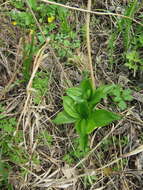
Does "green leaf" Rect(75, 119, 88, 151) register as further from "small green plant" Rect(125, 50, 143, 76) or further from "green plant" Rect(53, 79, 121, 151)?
"small green plant" Rect(125, 50, 143, 76)

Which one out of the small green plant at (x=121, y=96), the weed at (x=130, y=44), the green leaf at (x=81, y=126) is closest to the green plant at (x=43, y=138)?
the green leaf at (x=81, y=126)

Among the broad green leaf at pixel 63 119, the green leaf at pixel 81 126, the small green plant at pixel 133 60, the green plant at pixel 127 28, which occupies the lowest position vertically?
the green leaf at pixel 81 126

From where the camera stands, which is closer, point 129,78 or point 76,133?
point 76,133

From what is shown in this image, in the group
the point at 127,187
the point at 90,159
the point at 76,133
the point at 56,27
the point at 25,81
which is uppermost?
the point at 56,27

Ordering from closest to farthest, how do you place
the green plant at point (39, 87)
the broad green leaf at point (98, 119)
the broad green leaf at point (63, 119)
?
the broad green leaf at point (98, 119) → the broad green leaf at point (63, 119) → the green plant at point (39, 87)

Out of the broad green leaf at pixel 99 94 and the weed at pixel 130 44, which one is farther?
the weed at pixel 130 44

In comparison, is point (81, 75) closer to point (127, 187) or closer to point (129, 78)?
point (129, 78)

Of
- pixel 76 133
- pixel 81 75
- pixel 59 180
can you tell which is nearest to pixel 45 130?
pixel 76 133

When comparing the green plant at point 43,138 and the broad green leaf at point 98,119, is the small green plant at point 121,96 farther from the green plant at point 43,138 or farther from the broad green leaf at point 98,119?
the green plant at point 43,138
